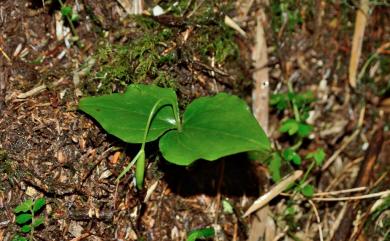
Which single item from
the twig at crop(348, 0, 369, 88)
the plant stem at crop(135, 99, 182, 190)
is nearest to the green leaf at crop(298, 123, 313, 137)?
the twig at crop(348, 0, 369, 88)

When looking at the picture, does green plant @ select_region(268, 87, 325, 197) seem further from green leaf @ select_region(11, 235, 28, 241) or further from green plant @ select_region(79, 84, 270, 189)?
green leaf @ select_region(11, 235, 28, 241)

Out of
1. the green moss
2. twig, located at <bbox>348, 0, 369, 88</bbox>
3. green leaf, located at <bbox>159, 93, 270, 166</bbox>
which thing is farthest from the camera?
twig, located at <bbox>348, 0, 369, 88</bbox>

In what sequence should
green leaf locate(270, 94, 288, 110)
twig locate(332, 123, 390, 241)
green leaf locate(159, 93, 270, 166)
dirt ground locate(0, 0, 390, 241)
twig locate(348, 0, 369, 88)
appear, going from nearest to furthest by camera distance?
green leaf locate(159, 93, 270, 166) < dirt ground locate(0, 0, 390, 241) < twig locate(332, 123, 390, 241) < green leaf locate(270, 94, 288, 110) < twig locate(348, 0, 369, 88)

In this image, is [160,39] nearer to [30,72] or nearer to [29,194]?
[30,72]

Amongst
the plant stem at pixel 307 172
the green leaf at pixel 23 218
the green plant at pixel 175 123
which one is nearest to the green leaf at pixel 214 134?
the green plant at pixel 175 123

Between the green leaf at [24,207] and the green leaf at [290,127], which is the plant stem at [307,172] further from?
the green leaf at [24,207]
